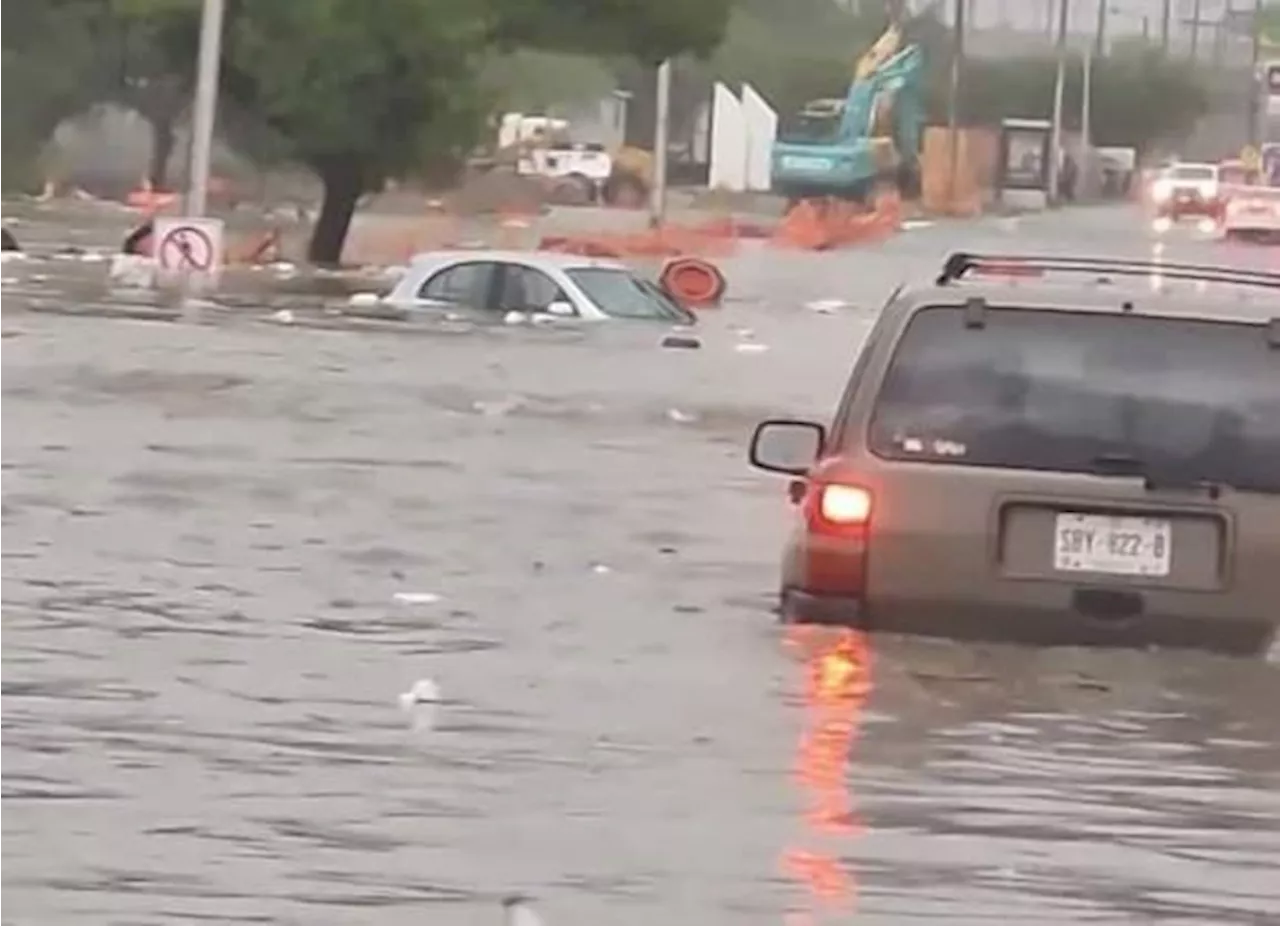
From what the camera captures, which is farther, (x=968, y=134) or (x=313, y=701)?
(x=968, y=134)

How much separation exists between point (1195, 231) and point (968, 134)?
25.6 meters

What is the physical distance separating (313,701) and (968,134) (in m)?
106

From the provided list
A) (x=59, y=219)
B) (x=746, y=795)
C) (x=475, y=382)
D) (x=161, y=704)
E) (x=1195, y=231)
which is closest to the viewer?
(x=746, y=795)

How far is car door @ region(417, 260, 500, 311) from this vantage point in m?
37.8

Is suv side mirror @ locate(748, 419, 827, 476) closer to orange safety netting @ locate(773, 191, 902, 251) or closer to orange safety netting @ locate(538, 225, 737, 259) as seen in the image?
orange safety netting @ locate(538, 225, 737, 259)

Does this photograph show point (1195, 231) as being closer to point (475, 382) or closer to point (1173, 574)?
point (475, 382)

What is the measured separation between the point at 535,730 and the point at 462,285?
25.9m

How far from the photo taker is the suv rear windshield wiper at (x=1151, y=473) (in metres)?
12.9

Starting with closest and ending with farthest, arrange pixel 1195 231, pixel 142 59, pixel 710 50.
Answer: pixel 710 50, pixel 142 59, pixel 1195 231

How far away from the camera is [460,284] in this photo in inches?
1507

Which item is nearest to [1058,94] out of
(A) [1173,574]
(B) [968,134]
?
(B) [968,134]

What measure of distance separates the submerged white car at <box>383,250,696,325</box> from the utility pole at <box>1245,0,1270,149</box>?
106562 mm

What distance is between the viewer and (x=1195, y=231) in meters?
93.3

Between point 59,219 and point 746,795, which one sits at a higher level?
point 746,795
